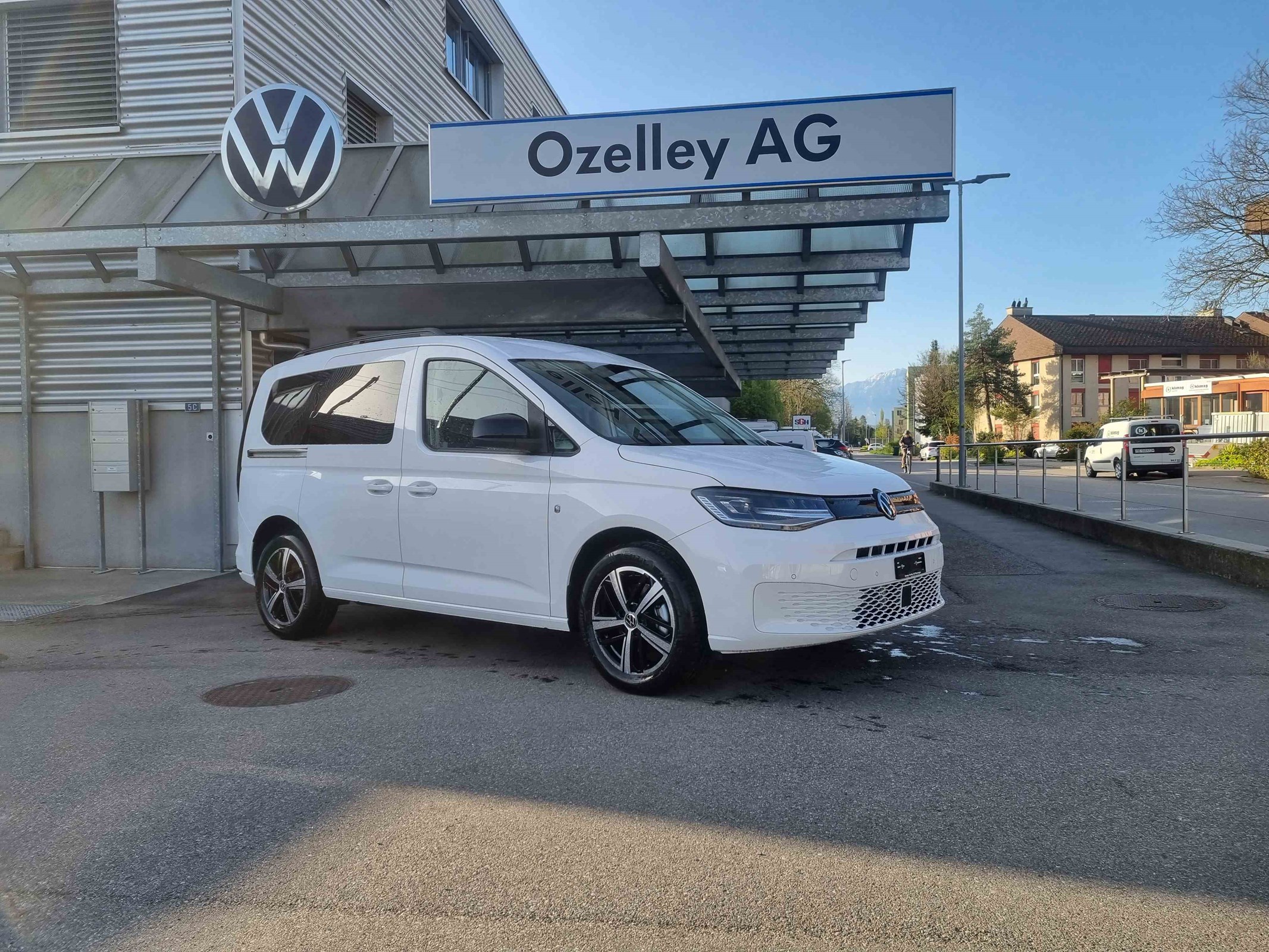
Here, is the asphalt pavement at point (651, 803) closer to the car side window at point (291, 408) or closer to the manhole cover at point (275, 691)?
the manhole cover at point (275, 691)

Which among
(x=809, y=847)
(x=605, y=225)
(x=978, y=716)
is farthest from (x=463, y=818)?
(x=605, y=225)

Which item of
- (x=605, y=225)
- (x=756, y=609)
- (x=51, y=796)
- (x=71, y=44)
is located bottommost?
(x=51, y=796)

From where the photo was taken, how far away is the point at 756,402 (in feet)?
201

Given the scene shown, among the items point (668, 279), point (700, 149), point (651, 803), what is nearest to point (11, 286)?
point (668, 279)

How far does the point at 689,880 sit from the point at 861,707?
2.07 m

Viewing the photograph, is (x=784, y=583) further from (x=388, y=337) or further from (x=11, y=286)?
(x=11, y=286)

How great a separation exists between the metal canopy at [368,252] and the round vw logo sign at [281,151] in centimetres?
34

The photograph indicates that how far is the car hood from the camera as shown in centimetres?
488

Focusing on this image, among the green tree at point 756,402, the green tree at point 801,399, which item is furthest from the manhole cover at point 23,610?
the green tree at point 801,399

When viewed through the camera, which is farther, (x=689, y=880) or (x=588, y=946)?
(x=689, y=880)

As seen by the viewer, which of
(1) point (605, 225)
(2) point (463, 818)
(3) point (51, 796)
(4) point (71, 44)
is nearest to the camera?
(2) point (463, 818)

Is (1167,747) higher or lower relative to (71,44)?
lower

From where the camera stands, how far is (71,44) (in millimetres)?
12148

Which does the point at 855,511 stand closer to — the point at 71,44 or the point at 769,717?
the point at 769,717
